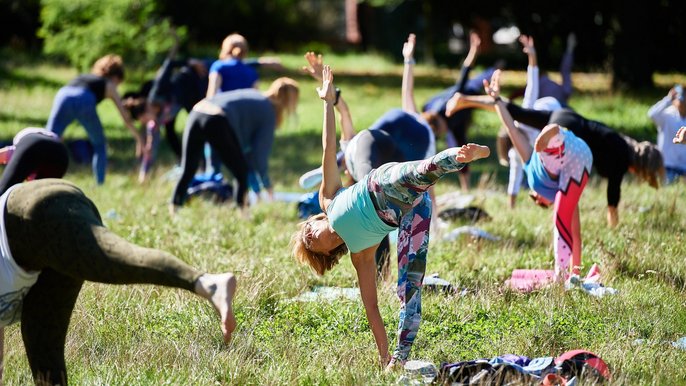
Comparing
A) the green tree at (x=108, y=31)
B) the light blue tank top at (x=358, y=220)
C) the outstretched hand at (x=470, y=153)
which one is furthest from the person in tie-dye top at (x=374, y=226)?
the green tree at (x=108, y=31)

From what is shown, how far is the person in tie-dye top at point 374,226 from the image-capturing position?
4887mm

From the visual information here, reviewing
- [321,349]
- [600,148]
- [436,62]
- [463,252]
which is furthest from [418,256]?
[436,62]

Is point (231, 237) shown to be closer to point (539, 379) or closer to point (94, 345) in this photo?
point (94, 345)

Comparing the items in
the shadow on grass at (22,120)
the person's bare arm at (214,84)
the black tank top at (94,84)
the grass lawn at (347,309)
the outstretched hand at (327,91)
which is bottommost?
the shadow on grass at (22,120)

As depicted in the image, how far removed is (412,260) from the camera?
532cm

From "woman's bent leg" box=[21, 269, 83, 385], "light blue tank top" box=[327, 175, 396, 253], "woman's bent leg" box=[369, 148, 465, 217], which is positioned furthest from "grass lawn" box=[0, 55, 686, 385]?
"woman's bent leg" box=[369, 148, 465, 217]

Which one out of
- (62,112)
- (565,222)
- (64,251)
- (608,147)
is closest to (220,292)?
(64,251)

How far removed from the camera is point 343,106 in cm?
725

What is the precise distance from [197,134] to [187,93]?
3371 millimetres

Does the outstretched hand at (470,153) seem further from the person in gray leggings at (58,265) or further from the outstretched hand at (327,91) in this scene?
the person in gray leggings at (58,265)

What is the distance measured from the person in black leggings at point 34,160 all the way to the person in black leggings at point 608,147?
355 centimetres

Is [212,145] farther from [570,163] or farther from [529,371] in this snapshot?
[529,371]

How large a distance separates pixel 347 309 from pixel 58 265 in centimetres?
264

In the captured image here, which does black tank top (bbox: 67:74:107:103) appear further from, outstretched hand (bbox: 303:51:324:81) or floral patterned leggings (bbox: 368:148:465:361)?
floral patterned leggings (bbox: 368:148:465:361)
